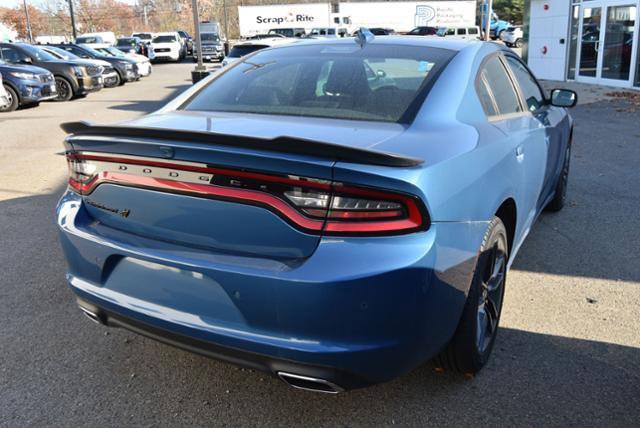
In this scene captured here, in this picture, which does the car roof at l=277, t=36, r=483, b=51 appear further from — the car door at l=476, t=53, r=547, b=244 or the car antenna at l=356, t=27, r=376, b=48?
the car door at l=476, t=53, r=547, b=244

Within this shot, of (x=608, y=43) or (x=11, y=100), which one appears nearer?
(x=11, y=100)

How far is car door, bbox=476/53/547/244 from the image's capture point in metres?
3.09

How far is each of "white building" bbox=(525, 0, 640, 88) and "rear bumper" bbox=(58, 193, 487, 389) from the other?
53.6 feet

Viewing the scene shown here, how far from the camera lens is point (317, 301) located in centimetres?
207

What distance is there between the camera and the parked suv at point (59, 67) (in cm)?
1698

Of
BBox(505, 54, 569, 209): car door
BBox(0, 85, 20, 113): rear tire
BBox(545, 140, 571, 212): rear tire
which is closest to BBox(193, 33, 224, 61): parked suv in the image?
BBox(0, 85, 20, 113): rear tire

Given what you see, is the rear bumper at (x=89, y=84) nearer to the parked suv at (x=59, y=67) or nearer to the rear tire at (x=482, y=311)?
the parked suv at (x=59, y=67)

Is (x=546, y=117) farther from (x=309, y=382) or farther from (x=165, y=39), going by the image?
(x=165, y=39)

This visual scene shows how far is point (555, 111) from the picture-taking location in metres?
4.78

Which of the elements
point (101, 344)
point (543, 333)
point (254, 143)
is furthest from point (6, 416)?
point (543, 333)

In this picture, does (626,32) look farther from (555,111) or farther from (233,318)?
(233,318)

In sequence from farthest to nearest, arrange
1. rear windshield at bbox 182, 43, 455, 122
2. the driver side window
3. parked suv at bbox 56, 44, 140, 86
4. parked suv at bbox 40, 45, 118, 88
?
parked suv at bbox 56, 44, 140, 86
parked suv at bbox 40, 45, 118, 88
the driver side window
rear windshield at bbox 182, 43, 455, 122

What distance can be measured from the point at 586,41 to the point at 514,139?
1733cm

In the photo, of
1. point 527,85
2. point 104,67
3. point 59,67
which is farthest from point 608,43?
point 104,67
